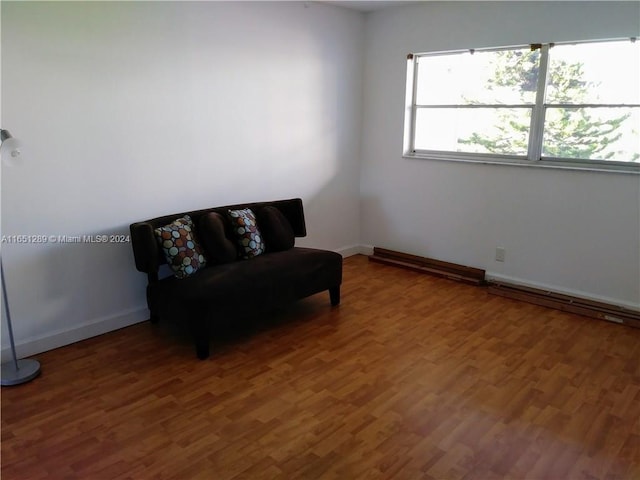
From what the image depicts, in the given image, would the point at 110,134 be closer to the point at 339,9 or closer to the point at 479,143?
the point at 339,9

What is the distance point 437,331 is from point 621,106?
2.18m

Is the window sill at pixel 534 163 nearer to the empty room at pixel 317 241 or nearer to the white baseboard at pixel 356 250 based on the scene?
the empty room at pixel 317 241

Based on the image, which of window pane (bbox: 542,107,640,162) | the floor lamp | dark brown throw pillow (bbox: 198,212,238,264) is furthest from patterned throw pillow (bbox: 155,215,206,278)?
window pane (bbox: 542,107,640,162)

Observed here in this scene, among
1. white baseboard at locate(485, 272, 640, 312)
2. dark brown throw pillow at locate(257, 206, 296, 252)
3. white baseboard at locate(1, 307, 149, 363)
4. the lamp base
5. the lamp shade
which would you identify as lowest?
the lamp base

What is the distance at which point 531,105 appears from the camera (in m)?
4.15

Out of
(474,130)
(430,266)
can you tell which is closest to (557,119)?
(474,130)

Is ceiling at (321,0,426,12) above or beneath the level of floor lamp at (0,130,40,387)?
above

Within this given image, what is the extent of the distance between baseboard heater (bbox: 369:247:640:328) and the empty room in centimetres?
2

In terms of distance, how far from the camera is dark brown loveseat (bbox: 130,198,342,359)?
3123 millimetres

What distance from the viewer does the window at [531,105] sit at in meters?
3.73

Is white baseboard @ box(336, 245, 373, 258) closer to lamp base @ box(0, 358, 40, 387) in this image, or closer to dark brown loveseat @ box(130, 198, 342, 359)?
dark brown loveseat @ box(130, 198, 342, 359)

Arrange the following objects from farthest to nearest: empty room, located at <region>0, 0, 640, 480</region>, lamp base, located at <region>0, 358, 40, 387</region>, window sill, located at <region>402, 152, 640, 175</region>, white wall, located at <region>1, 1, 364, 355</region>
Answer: window sill, located at <region>402, 152, 640, 175</region>, white wall, located at <region>1, 1, 364, 355</region>, lamp base, located at <region>0, 358, 40, 387</region>, empty room, located at <region>0, 0, 640, 480</region>

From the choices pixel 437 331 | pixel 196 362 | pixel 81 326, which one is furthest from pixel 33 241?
pixel 437 331

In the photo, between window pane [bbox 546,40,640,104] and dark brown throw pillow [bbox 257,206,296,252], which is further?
dark brown throw pillow [bbox 257,206,296,252]
